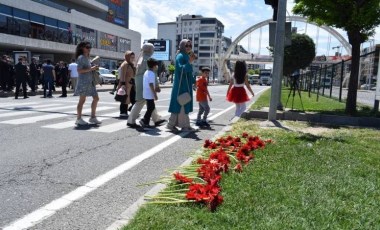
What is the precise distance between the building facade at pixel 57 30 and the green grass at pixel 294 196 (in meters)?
28.7

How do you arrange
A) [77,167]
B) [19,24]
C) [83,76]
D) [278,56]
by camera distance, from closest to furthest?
1. [77,167]
2. [83,76]
3. [278,56]
4. [19,24]

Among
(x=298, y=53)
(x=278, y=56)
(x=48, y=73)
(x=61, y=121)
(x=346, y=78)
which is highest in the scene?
(x=298, y=53)

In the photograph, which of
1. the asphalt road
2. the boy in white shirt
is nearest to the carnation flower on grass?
the asphalt road

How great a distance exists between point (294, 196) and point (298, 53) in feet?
150

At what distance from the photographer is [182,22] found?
6452 inches

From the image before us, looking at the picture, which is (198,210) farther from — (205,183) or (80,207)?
(80,207)

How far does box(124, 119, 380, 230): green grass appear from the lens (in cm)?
326

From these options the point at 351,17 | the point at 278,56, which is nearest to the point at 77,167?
the point at 278,56

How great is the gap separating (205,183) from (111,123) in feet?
19.9

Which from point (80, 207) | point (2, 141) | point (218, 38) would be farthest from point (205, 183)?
point (218, 38)

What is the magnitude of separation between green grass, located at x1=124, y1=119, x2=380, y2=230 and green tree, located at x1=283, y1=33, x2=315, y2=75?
42229 mm

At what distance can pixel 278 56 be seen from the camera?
991cm

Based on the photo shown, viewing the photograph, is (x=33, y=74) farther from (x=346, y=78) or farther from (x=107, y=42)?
(x=107, y=42)

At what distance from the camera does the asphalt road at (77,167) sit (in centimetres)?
373
